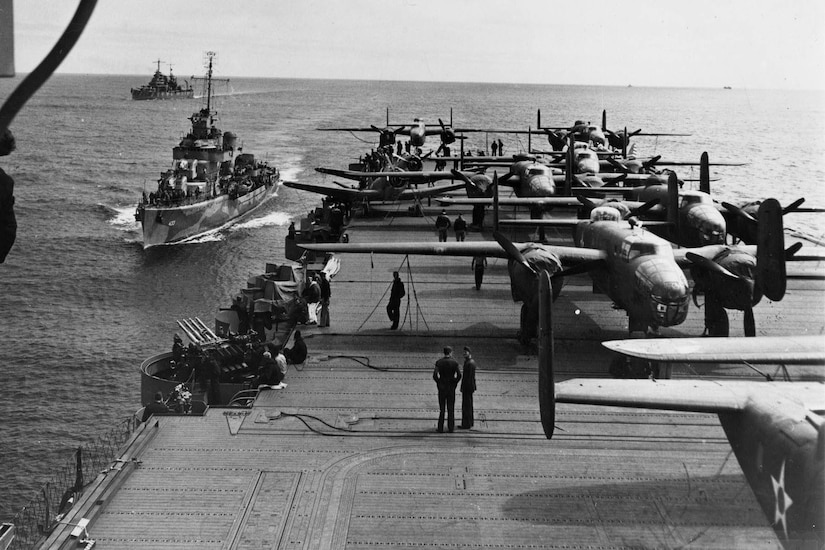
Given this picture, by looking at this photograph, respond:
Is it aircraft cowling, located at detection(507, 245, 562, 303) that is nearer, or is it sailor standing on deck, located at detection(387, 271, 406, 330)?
aircraft cowling, located at detection(507, 245, 562, 303)

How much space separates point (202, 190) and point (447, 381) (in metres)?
56.3

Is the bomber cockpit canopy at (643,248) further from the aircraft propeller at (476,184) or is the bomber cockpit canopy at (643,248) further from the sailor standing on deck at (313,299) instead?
the aircraft propeller at (476,184)

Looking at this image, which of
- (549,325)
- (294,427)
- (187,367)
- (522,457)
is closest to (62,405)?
(187,367)

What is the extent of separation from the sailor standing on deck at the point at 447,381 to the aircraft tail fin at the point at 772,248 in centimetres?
783

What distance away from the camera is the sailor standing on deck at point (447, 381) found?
16.8 metres

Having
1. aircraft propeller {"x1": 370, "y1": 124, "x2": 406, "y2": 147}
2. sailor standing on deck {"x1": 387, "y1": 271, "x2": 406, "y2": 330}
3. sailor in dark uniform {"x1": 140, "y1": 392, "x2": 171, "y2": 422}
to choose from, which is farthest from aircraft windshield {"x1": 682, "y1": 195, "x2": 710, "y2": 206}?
aircraft propeller {"x1": 370, "y1": 124, "x2": 406, "y2": 147}

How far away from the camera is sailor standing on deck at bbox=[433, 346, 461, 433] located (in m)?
16.8

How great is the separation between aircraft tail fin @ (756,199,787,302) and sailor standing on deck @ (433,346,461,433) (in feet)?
25.7

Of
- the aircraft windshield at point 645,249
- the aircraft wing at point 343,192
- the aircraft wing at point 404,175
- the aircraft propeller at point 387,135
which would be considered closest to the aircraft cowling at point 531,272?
the aircraft windshield at point 645,249

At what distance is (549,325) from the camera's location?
1283 cm

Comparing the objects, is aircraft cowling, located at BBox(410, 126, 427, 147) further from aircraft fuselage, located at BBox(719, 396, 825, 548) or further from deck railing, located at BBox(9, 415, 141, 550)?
aircraft fuselage, located at BBox(719, 396, 825, 548)

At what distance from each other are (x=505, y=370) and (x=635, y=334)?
5467 millimetres

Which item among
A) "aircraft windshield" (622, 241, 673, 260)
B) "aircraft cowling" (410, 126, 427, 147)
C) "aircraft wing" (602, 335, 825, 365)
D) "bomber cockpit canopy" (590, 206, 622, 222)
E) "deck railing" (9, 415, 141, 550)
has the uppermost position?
"aircraft cowling" (410, 126, 427, 147)

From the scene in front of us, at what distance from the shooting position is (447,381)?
16.9 meters
